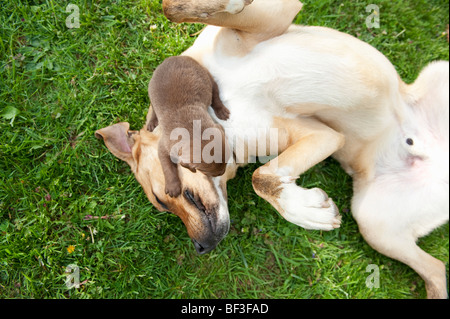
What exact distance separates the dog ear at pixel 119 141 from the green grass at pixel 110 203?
0.40 m

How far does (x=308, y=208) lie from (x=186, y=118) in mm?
1160

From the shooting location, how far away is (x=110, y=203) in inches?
155

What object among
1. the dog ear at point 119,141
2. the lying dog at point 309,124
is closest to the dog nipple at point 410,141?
the lying dog at point 309,124

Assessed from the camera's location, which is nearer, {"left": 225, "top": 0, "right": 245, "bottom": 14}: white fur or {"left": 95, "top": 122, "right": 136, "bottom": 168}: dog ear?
{"left": 225, "top": 0, "right": 245, "bottom": 14}: white fur

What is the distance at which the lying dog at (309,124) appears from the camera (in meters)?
2.98

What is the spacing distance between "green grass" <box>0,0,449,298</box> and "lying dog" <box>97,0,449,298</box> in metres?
0.49

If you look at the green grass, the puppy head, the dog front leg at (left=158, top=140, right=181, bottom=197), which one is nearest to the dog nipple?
the green grass

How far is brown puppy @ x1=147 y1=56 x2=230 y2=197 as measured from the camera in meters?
2.78

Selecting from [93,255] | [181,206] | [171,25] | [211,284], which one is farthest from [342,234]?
[171,25]

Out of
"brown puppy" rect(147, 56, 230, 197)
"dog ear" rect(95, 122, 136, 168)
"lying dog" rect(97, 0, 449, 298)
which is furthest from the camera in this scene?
"dog ear" rect(95, 122, 136, 168)

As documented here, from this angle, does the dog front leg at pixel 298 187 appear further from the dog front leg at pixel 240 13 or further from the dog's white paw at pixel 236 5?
the dog's white paw at pixel 236 5

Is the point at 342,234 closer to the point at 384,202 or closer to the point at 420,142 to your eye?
the point at 384,202

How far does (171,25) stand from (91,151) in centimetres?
163

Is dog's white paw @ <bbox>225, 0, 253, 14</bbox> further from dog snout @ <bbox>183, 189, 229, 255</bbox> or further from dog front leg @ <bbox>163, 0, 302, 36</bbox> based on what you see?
dog snout @ <bbox>183, 189, 229, 255</bbox>
